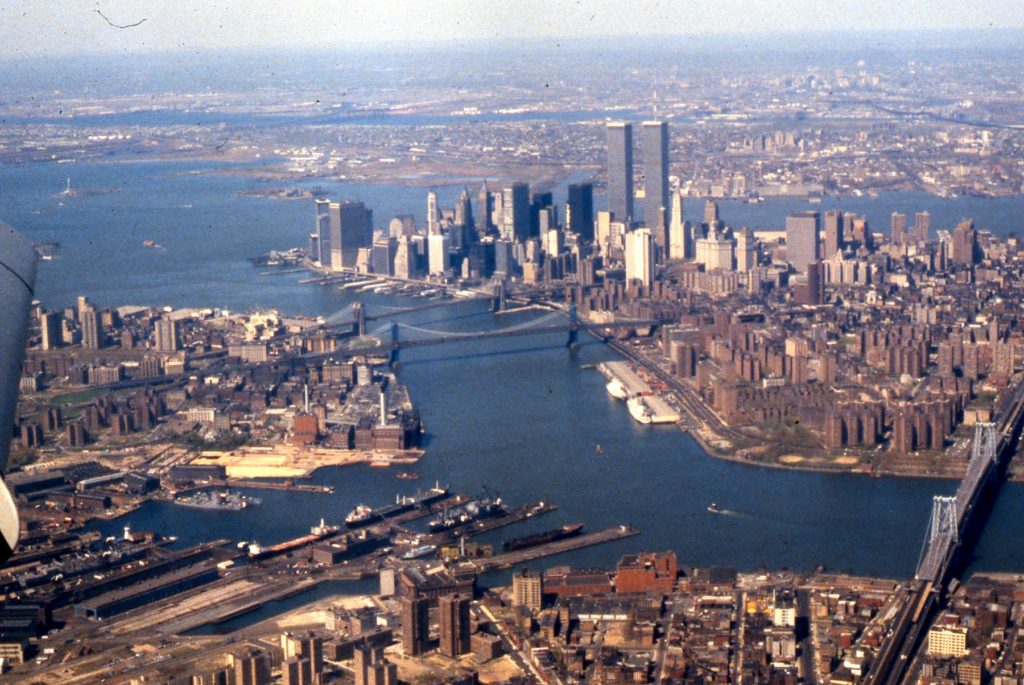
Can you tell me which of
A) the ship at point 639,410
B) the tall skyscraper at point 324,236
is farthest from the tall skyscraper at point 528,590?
the tall skyscraper at point 324,236

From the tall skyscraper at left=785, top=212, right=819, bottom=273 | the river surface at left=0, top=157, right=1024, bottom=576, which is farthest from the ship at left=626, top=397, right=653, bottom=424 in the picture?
the tall skyscraper at left=785, top=212, right=819, bottom=273

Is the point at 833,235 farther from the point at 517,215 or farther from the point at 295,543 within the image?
the point at 295,543

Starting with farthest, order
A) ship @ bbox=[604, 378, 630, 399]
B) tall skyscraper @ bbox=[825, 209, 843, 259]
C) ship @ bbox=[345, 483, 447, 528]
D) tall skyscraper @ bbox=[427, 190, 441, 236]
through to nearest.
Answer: tall skyscraper @ bbox=[427, 190, 441, 236], tall skyscraper @ bbox=[825, 209, 843, 259], ship @ bbox=[604, 378, 630, 399], ship @ bbox=[345, 483, 447, 528]

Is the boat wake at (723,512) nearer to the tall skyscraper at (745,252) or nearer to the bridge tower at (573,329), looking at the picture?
the bridge tower at (573,329)

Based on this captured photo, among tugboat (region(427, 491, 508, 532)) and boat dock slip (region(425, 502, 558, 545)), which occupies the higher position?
tugboat (region(427, 491, 508, 532))

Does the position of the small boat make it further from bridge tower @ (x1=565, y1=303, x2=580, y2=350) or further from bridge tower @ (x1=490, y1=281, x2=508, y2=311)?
bridge tower @ (x1=490, y1=281, x2=508, y2=311)

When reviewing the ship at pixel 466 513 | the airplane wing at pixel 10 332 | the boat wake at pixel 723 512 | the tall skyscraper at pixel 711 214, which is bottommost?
the boat wake at pixel 723 512
